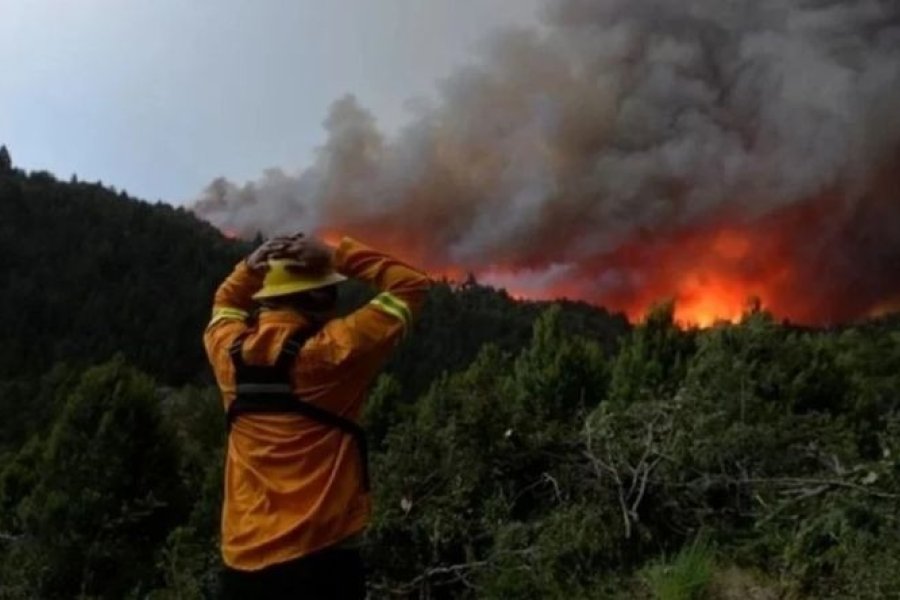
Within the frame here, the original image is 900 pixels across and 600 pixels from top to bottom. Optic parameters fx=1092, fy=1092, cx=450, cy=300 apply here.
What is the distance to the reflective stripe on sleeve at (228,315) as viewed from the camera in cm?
330

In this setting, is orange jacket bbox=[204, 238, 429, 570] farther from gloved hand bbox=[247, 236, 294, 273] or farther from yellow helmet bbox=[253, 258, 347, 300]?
gloved hand bbox=[247, 236, 294, 273]

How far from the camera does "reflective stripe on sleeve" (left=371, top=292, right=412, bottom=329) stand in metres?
3.08

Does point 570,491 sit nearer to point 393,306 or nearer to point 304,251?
point 393,306

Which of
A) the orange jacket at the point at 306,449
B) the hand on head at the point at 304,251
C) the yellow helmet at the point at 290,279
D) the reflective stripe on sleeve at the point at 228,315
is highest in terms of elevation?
the hand on head at the point at 304,251

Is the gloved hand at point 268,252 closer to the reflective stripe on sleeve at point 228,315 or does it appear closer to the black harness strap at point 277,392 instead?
the reflective stripe on sleeve at point 228,315

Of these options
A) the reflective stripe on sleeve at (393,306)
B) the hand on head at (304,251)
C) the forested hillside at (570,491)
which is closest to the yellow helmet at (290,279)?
the hand on head at (304,251)

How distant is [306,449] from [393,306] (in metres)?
0.47

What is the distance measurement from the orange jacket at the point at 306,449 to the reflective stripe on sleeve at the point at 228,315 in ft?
0.60

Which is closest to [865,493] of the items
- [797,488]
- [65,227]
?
[797,488]

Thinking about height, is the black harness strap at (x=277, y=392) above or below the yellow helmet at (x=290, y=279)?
below

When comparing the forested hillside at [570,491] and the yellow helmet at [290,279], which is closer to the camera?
the yellow helmet at [290,279]

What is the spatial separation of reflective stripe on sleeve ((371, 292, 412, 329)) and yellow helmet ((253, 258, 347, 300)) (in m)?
0.13

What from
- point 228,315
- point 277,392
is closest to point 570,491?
point 228,315

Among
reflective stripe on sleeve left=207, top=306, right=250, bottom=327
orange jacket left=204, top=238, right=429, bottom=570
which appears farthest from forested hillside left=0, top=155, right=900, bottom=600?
reflective stripe on sleeve left=207, top=306, right=250, bottom=327
